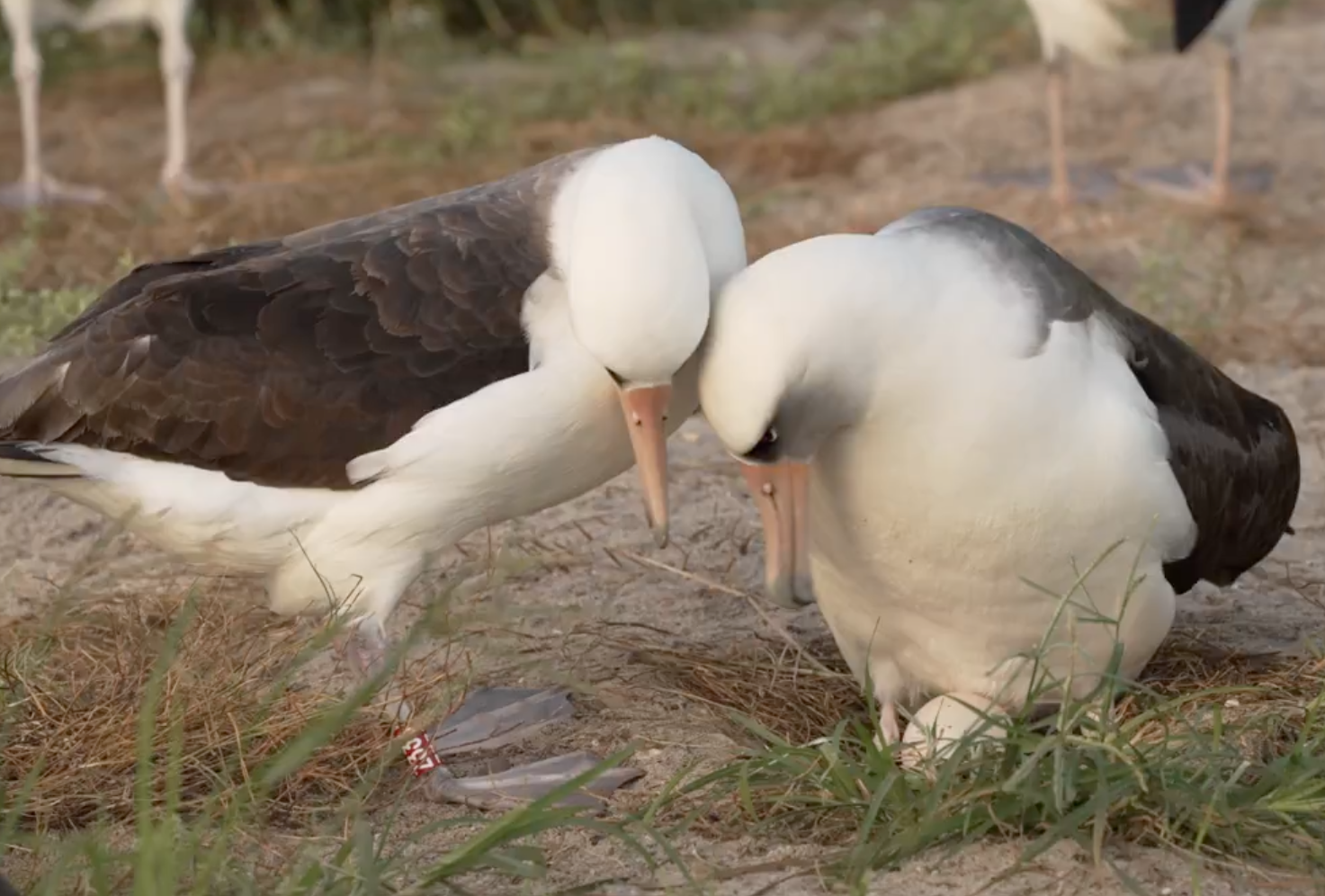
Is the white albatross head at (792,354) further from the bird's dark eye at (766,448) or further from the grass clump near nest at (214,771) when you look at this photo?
the grass clump near nest at (214,771)

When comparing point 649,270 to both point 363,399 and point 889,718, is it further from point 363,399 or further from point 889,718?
point 889,718

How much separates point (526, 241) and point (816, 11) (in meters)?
9.70

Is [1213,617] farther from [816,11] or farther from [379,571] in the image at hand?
[816,11]

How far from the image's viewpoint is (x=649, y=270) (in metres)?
3.37

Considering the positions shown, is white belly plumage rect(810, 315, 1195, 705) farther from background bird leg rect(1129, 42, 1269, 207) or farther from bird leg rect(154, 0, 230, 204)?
→ bird leg rect(154, 0, 230, 204)

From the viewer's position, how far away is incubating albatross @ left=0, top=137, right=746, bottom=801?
379cm

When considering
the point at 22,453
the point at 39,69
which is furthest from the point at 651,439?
the point at 39,69

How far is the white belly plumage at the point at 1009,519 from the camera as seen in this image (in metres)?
3.33

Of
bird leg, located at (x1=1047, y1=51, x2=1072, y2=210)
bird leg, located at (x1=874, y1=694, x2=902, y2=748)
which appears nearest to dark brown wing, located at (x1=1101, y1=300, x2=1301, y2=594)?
bird leg, located at (x1=874, y1=694, x2=902, y2=748)

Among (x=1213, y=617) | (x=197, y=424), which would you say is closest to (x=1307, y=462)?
(x=1213, y=617)

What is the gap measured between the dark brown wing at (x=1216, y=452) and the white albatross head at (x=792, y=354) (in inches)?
24.2

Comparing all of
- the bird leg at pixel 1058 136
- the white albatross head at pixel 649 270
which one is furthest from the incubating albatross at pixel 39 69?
the white albatross head at pixel 649 270

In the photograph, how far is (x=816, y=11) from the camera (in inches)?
523

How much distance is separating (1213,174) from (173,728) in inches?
252
